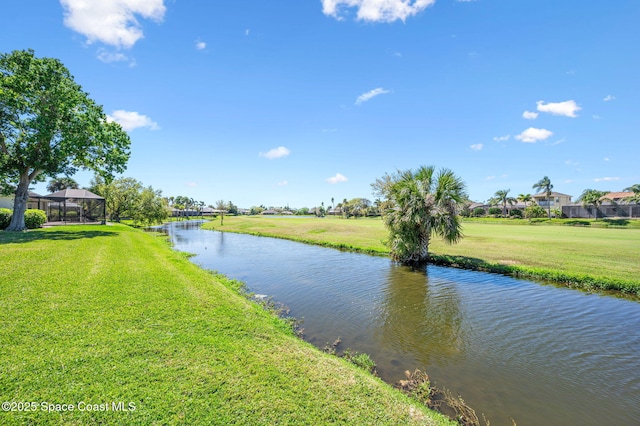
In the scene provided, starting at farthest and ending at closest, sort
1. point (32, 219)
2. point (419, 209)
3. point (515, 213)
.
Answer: point (515, 213)
point (32, 219)
point (419, 209)

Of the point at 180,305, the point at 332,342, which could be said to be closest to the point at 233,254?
the point at 180,305

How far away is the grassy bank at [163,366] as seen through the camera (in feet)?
12.3

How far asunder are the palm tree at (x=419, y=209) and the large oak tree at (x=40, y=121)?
71.8 ft

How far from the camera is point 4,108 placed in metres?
18.4

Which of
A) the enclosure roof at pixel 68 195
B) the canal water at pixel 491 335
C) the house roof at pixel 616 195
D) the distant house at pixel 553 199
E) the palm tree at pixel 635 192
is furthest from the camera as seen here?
the distant house at pixel 553 199

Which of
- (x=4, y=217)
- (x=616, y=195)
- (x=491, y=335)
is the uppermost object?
(x=616, y=195)

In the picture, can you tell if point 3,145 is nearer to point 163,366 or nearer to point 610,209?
point 163,366

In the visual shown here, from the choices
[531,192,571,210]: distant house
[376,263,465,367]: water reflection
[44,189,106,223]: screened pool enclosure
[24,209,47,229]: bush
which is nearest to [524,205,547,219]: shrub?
[531,192,571,210]: distant house

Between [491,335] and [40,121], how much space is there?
26.9 metres

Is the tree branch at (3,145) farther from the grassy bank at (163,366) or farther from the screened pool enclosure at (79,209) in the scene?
the grassy bank at (163,366)

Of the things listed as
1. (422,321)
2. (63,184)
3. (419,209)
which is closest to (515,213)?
(419,209)

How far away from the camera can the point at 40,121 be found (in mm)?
17469

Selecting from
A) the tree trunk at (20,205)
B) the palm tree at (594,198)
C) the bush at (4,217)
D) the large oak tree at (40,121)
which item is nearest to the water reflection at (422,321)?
the large oak tree at (40,121)

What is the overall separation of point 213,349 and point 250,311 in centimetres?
253
